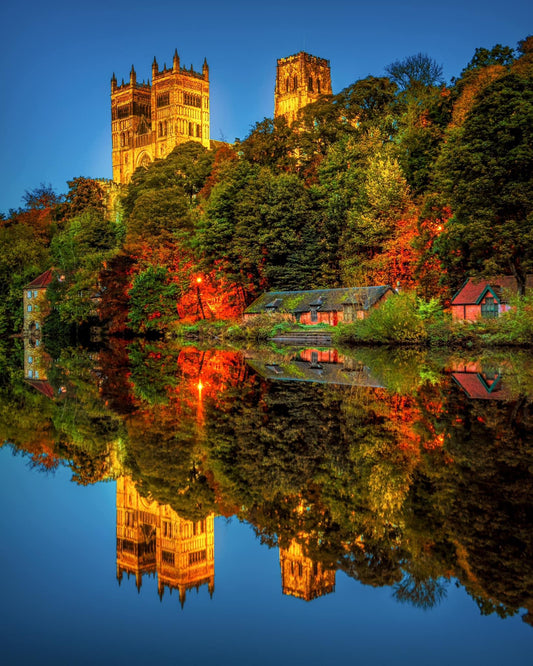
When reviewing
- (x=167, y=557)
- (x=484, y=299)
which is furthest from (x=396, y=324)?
(x=167, y=557)

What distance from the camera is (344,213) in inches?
1766

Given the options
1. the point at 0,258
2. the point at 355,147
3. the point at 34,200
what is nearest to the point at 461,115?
the point at 355,147

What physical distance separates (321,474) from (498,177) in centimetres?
2727

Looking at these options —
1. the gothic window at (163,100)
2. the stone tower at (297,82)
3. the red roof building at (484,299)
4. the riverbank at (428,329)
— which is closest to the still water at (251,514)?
the riverbank at (428,329)

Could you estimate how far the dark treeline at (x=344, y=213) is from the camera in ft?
101

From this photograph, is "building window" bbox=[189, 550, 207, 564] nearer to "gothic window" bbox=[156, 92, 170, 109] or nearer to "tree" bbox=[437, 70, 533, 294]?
"tree" bbox=[437, 70, 533, 294]

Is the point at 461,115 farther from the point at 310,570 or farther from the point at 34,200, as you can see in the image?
the point at 34,200

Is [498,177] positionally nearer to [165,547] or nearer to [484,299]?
[484,299]

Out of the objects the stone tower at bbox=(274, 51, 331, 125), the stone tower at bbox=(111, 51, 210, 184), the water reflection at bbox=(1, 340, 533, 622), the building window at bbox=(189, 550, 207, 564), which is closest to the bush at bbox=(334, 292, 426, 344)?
the water reflection at bbox=(1, 340, 533, 622)

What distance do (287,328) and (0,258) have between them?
33.6 metres

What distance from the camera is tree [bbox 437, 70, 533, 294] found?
2953 cm

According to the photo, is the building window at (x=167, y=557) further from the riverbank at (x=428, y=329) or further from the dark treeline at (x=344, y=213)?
the dark treeline at (x=344, y=213)

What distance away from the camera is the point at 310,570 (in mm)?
4082

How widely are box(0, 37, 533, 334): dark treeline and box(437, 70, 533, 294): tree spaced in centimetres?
7
